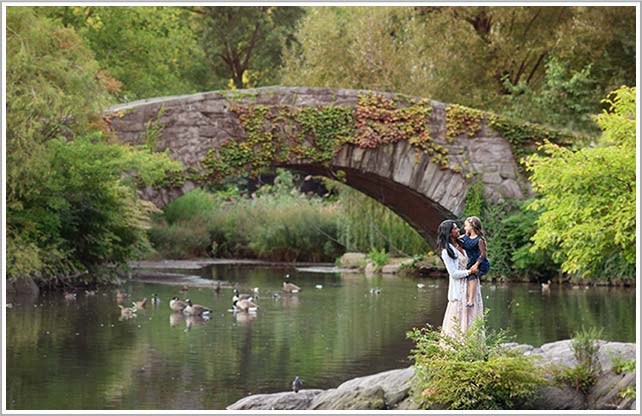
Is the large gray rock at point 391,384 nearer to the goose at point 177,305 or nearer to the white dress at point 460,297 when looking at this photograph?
the white dress at point 460,297

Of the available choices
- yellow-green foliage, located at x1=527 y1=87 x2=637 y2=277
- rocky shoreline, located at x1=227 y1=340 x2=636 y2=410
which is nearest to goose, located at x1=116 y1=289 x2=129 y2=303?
yellow-green foliage, located at x1=527 y1=87 x2=637 y2=277

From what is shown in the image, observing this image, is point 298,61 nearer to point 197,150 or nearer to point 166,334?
point 197,150

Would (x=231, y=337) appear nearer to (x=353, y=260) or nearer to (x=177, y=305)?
(x=177, y=305)

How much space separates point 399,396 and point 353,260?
20.4m

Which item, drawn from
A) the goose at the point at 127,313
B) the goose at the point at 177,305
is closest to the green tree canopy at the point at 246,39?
the goose at the point at 177,305

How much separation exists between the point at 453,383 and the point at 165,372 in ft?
12.8

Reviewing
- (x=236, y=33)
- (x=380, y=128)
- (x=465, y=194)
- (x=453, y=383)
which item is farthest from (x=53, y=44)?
(x=236, y=33)

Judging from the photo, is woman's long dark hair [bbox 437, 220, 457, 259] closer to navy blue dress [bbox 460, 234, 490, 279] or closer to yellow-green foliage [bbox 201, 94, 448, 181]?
navy blue dress [bbox 460, 234, 490, 279]

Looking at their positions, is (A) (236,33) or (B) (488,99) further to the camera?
(A) (236,33)

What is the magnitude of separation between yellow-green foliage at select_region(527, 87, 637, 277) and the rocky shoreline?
1.49 m

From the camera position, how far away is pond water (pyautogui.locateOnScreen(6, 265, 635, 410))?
38.9 feet

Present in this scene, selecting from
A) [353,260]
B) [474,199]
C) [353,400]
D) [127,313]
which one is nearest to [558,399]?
[353,400]

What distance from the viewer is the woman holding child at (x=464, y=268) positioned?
10.8 metres

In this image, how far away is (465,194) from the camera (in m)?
25.3
